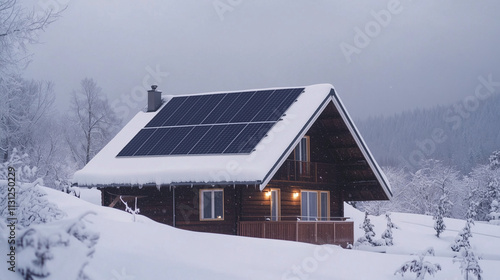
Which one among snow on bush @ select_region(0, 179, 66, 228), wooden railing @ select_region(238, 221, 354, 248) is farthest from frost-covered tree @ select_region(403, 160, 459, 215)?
snow on bush @ select_region(0, 179, 66, 228)

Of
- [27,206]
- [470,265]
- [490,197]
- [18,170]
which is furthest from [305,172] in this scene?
[490,197]

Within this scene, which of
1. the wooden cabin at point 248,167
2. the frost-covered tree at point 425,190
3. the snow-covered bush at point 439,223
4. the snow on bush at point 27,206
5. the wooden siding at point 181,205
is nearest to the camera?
the snow on bush at point 27,206

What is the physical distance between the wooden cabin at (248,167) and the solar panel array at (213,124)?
57 millimetres

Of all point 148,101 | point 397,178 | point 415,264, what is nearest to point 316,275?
point 415,264

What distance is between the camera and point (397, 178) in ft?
268

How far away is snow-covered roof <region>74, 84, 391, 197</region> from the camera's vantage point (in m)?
26.9

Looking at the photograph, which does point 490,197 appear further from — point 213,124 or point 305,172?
point 213,124

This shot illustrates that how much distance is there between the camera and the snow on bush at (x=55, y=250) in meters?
13.7

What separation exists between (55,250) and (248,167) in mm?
13357

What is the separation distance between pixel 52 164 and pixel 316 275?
36116mm

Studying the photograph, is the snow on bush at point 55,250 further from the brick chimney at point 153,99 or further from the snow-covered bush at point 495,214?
the snow-covered bush at point 495,214

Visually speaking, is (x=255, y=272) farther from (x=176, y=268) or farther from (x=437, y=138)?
(x=437, y=138)

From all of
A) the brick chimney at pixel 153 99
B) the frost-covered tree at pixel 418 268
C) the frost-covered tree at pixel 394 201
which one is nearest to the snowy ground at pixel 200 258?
the frost-covered tree at pixel 418 268

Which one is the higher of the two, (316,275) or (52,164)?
(52,164)
